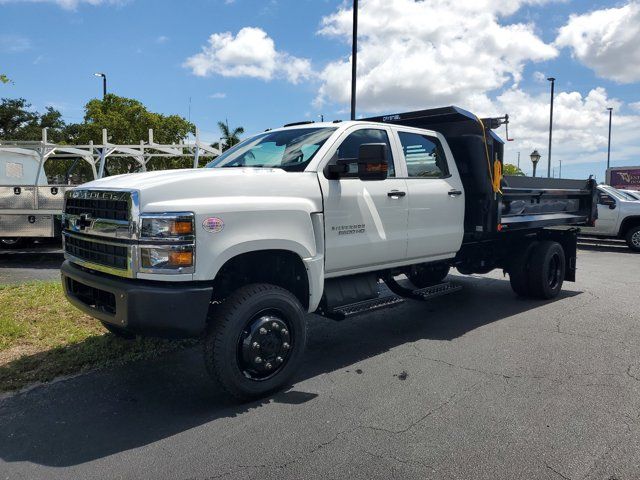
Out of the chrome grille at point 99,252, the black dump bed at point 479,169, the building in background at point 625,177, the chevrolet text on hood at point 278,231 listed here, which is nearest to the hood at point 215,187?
the chevrolet text on hood at point 278,231

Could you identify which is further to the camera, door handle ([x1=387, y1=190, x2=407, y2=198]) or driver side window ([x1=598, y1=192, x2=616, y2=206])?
driver side window ([x1=598, y1=192, x2=616, y2=206])

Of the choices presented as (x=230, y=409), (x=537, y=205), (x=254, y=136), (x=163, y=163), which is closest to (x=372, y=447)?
(x=230, y=409)

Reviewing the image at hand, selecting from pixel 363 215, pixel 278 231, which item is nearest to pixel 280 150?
pixel 363 215

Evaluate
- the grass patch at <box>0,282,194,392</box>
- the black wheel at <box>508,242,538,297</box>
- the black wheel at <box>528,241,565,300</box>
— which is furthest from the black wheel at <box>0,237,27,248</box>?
the black wheel at <box>528,241,565,300</box>

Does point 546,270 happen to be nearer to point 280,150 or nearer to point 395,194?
point 395,194

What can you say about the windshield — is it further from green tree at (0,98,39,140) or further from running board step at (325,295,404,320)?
green tree at (0,98,39,140)

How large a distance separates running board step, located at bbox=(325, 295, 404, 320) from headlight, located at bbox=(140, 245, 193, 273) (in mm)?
1570

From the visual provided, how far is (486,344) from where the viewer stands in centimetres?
518

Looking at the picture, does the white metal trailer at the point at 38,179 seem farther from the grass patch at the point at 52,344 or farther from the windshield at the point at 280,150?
the windshield at the point at 280,150

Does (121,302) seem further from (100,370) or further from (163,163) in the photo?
(163,163)

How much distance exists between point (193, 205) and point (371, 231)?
1810 millimetres

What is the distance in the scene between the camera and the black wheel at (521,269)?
282 inches

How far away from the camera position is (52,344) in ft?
16.1

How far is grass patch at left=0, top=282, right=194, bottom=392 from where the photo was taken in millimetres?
4344
